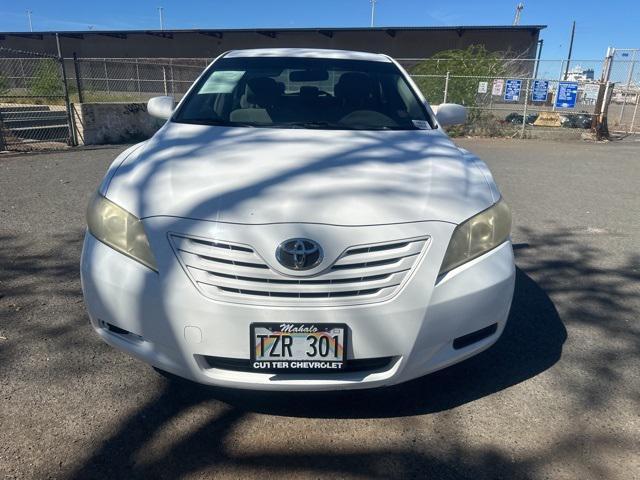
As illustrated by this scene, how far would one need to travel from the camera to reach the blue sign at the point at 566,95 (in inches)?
581

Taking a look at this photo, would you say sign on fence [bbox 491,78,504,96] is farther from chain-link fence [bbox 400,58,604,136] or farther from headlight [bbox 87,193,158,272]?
headlight [bbox 87,193,158,272]

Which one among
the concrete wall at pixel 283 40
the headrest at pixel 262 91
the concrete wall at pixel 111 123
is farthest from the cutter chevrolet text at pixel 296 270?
the concrete wall at pixel 283 40

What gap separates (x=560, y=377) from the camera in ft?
8.61

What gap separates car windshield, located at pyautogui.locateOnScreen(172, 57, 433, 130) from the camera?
329 cm

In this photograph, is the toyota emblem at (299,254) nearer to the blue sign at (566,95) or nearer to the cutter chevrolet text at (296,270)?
the cutter chevrolet text at (296,270)

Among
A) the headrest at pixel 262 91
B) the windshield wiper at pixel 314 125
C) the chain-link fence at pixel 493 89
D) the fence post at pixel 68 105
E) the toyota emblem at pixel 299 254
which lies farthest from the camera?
the chain-link fence at pixel 493 89

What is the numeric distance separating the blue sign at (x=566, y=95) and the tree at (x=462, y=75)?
74.4 inches

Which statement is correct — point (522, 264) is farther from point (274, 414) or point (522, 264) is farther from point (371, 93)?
point (274, 414)

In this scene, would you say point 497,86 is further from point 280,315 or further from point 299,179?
point 280,315

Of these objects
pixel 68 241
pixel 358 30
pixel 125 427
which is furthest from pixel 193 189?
pixel 358 30

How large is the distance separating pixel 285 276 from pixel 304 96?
6.30 feet

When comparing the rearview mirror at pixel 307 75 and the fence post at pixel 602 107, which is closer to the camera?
the rearview mirror at pixel 307 75

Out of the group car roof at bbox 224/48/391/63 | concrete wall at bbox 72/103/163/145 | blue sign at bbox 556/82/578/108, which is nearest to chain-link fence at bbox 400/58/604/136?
blue sign at bbox 556/82/578/108

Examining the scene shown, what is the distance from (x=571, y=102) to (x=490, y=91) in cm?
228
